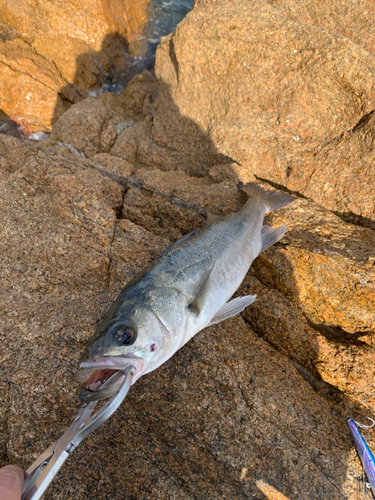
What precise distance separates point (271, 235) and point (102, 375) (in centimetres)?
242

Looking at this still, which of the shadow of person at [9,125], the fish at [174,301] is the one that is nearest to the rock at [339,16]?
the fish at [174,301]

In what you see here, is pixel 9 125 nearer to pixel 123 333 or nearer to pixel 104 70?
pixel 104 70

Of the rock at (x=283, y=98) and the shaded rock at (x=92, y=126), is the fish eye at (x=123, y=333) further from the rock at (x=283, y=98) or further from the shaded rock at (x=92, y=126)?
the shaded rock at (x=92, y=126)

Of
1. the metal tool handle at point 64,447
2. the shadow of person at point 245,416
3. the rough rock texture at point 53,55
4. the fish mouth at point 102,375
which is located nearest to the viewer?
the metal tool handle at point 64,447

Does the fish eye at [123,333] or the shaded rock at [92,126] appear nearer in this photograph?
the fish eye at [123,333]

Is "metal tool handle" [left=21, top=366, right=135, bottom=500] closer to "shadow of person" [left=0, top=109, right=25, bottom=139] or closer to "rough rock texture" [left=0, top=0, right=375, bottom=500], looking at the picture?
"rough rock texture" [left=0, top=0, right=375, bottom=500]

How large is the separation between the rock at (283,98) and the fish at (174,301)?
1.18m

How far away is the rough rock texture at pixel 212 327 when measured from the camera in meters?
2.36

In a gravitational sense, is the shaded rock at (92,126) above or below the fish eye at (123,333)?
above

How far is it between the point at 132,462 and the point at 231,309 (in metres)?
1.55

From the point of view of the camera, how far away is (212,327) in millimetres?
2957

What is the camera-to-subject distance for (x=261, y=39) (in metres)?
3.94

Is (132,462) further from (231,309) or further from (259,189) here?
(259,189)

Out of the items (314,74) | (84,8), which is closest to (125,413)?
(314,74)
